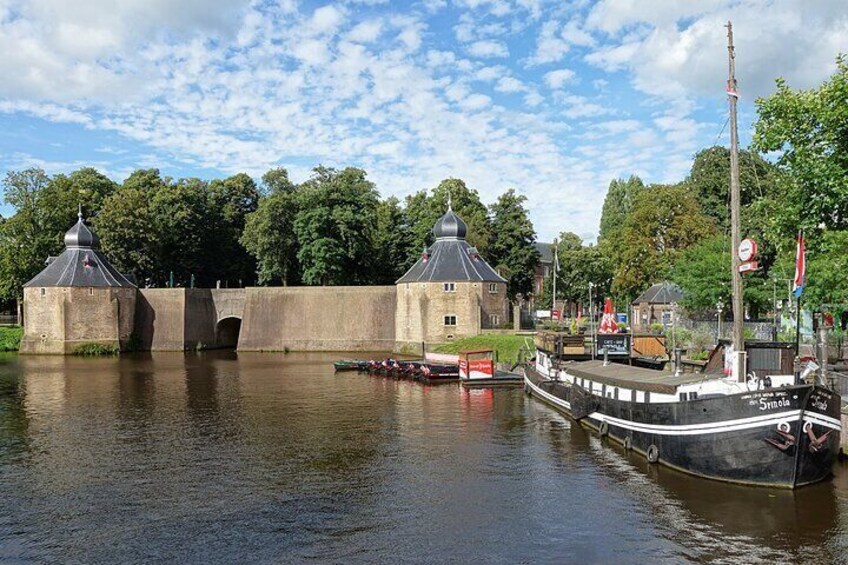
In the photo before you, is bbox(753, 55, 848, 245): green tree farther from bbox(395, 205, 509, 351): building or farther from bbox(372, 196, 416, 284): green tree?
bbox(372, 196, 416, 284): green tree

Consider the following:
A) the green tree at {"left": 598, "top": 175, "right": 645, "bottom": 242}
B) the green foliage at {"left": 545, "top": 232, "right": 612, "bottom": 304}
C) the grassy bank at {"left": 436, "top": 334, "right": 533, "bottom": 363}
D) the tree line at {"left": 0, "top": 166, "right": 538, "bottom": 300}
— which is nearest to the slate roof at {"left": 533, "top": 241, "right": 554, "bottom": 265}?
the green tree at {"left": 598, "top": 175, "right": 645, "bottom": 242}

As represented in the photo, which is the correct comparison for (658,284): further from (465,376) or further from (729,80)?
(729,80)

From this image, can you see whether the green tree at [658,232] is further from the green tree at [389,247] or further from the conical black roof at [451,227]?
the green tree at [389,247]

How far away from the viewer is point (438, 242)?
59.0 meters

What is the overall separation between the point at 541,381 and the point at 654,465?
43.8 ft

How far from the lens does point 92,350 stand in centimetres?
6112

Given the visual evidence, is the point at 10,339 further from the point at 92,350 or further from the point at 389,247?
the point at 389,247

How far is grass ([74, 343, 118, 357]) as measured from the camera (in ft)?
200

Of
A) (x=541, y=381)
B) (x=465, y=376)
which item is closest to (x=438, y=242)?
(x=465, y=376)

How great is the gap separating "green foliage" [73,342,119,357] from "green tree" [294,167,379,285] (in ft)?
62.5

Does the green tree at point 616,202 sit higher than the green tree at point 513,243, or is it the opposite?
the green tree at point 616,202

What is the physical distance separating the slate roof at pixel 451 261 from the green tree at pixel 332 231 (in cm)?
1193

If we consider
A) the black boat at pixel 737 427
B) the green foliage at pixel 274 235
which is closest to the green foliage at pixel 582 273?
the green foliage at pixel 274 235

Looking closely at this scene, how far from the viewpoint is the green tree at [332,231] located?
68125 mm
